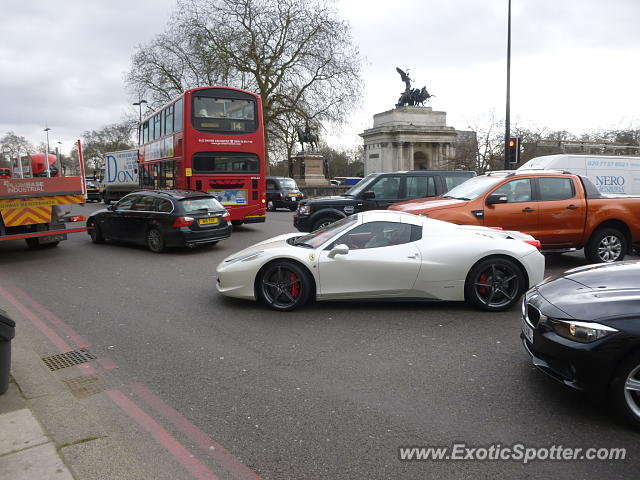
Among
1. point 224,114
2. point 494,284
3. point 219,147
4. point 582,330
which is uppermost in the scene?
point 224,114

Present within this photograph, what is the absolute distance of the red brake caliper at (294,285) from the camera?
245 inches

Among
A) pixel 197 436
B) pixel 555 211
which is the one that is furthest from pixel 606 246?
pixel 197 436

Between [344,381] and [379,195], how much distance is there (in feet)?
27.6

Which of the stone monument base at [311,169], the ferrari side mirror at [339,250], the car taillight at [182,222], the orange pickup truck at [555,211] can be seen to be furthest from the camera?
the stone monument base at [311,169]

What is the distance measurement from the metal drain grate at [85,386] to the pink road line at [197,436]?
302 mm

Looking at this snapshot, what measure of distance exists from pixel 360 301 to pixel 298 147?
6845 centimetres

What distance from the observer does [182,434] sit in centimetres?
337

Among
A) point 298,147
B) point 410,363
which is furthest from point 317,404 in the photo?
point 298,147

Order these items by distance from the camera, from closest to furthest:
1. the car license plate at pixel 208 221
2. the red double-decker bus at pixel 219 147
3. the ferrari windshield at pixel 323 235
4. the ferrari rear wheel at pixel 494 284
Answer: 1. the ferrari rear wheel at pixel 494 284
2. the ferrari windshield at pixel 323 235
3. the car license plate at pixel 208 221
4. the red double-decker bus at pixel 219 147

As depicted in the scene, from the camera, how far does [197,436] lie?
131 inches

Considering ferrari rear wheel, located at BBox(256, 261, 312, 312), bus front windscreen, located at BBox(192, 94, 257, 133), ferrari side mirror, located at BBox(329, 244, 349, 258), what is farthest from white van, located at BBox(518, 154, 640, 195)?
ferrari rear wheel, located at BBox(256, 261, 312, 312)

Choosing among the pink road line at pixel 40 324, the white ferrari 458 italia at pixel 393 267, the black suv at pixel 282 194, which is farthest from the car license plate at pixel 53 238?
the black suv at pixel 282 194

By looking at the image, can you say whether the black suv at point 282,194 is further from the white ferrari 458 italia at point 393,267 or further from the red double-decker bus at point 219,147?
the white ferrari 458 italia at point 393,267

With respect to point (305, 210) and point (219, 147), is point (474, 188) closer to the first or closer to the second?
point (305, 210)
